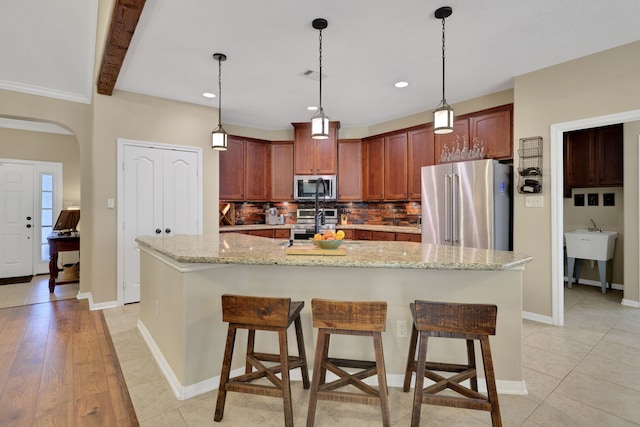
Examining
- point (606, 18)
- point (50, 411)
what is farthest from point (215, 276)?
point (606, 18)

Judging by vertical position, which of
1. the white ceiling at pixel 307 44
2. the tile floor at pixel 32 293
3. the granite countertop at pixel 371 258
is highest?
the white ceiling at pixel 307 44

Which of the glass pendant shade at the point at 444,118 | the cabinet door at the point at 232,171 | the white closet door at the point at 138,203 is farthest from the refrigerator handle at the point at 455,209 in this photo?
the white closet door at the point at 138,203

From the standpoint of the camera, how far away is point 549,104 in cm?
342

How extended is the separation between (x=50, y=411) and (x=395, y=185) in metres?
4.57

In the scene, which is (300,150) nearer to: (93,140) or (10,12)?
(93,140)

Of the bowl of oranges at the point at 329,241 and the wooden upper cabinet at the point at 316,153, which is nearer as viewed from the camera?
the bowl of oranges at the point at 329,241

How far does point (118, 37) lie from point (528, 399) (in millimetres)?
3844

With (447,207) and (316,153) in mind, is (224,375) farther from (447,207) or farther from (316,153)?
(316,153)

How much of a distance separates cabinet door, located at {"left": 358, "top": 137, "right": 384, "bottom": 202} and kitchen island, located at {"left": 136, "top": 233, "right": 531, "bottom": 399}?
10.6 feet

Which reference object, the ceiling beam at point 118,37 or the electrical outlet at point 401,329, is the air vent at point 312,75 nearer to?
the ceiling beam at point 118,37

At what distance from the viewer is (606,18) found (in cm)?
256

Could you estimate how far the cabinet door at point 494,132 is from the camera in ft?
12.8

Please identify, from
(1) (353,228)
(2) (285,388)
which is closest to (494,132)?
(1) (353,228)

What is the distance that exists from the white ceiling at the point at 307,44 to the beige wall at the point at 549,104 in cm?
14
